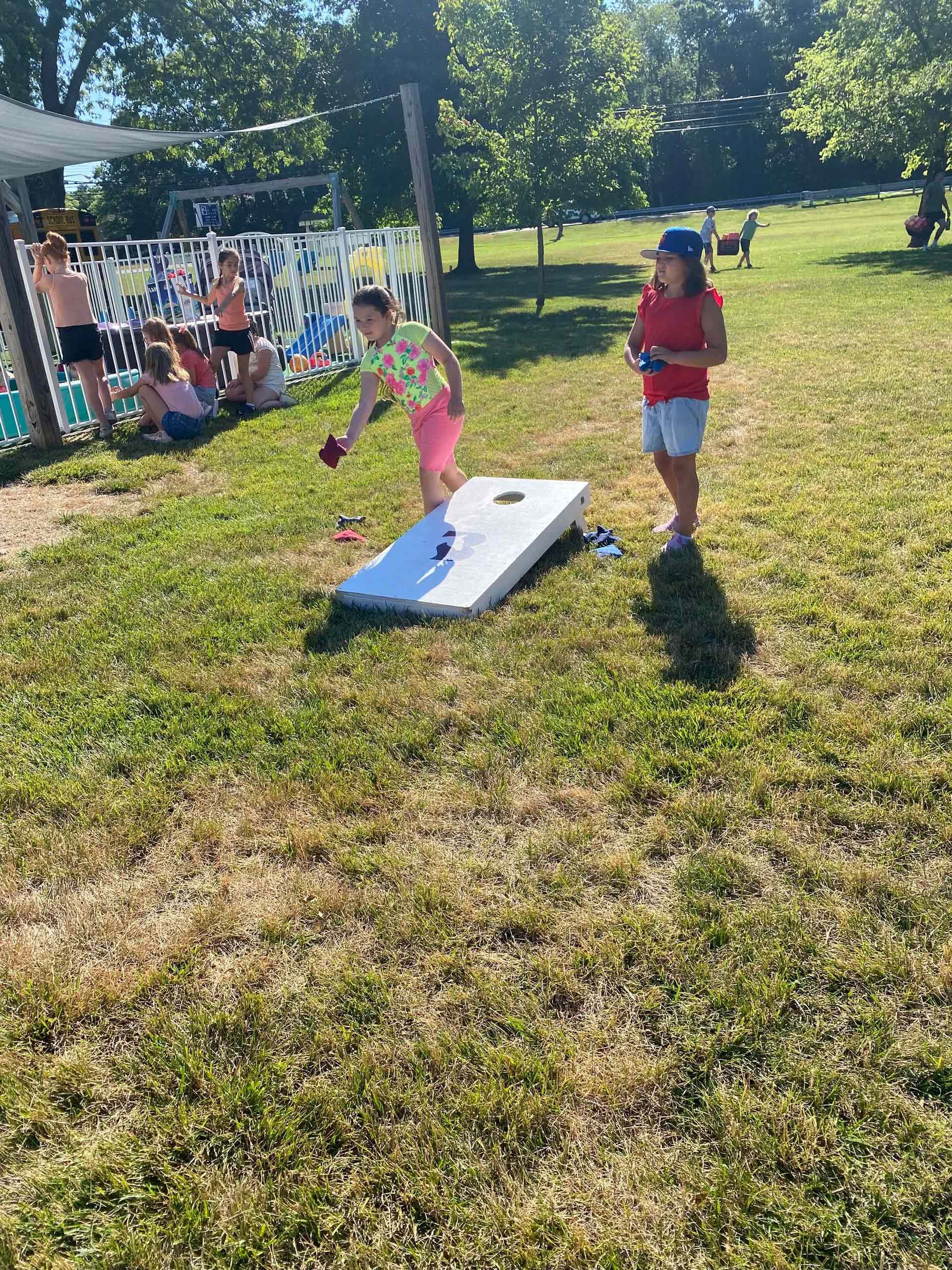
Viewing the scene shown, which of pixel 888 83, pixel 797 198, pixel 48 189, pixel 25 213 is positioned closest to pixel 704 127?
pixel 797 198

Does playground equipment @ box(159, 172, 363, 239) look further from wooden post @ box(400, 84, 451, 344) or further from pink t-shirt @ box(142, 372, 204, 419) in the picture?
pink t-shirt @ box(142, 372, 204, 419)

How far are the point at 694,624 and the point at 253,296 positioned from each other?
10378 mm

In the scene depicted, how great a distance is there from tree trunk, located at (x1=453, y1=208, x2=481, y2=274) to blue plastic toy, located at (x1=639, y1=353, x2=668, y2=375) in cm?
2803

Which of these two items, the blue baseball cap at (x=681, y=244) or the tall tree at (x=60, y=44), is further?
the tall tree at (x=60, y=44)

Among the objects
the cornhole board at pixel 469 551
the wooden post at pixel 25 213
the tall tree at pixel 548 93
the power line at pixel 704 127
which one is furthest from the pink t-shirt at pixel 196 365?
the power line at pixel 704 127

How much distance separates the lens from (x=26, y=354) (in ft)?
27.8

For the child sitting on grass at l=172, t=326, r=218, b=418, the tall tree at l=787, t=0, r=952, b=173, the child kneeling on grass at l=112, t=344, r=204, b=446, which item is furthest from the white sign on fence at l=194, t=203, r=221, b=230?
the tall tree at l=787, t=0, r=952, b=173

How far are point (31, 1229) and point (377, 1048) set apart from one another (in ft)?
2.62

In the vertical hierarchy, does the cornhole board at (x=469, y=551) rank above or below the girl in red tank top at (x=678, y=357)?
below

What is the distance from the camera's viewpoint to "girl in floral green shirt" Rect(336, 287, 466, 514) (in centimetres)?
520

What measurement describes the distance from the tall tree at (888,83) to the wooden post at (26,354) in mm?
21804

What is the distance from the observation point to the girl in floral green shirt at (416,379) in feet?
17.0

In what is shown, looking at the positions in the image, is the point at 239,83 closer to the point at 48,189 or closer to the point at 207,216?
the point at 48,189

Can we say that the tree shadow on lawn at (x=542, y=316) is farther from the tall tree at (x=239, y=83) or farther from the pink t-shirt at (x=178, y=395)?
the tall tree at (x=239, y=83)
